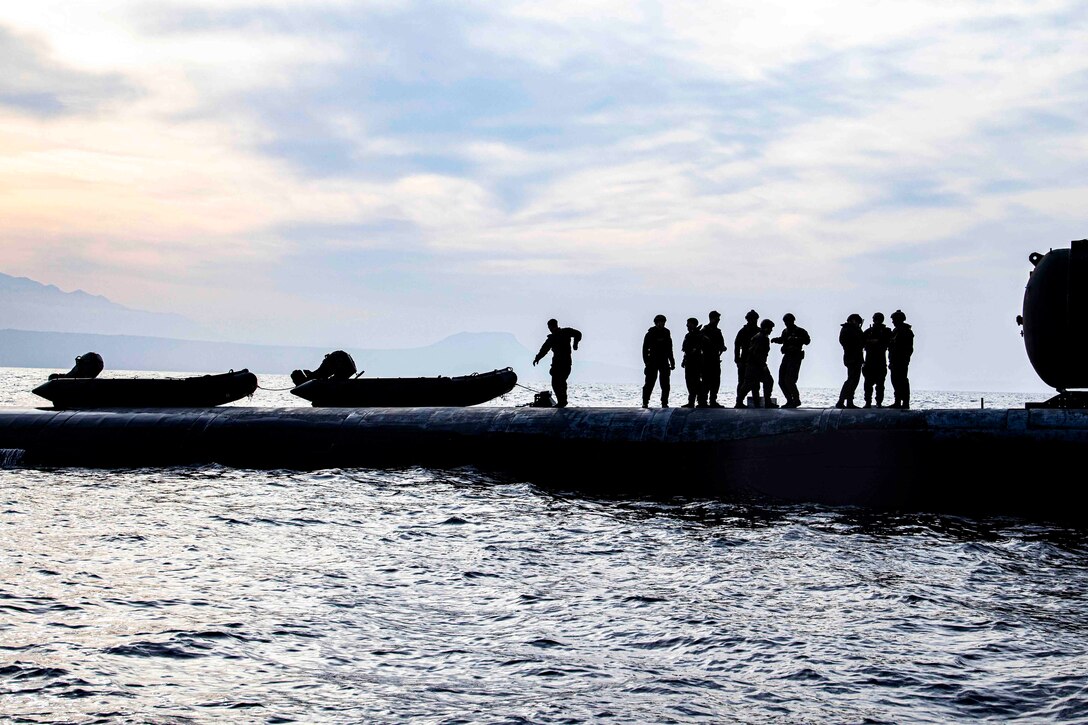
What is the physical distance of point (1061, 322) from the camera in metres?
18.8

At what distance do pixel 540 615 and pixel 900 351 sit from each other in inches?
474

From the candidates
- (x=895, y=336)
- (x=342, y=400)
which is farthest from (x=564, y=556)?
(x=342, y=400)

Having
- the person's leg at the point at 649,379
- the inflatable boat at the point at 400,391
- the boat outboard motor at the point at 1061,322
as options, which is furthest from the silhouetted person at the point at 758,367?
the inflatable boat at the point at 400,391

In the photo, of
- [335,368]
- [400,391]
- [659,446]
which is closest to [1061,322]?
[659,446]

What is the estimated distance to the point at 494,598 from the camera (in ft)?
38.4

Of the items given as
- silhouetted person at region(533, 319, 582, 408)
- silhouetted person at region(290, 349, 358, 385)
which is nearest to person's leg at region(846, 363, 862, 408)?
silhouetted person at region(533, 319, 582, 408)

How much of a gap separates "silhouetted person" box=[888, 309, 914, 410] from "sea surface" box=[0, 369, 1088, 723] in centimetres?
338

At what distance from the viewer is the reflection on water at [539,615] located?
323 inches

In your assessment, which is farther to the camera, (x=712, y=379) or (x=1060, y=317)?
(x=712, y=379)

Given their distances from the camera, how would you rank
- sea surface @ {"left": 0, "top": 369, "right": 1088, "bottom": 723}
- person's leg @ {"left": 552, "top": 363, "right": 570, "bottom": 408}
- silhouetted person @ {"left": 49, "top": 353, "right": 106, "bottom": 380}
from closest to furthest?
sea surface @ {"left": 0, "top": 369, "right": 1088, "bottom": 723}
person's leg @ {"left": 552, "top": 363, "right": 570, "bottom": 408}
silhouetted person @ {"left": 49, "top": 353, "right": 106, "bottom": 380}

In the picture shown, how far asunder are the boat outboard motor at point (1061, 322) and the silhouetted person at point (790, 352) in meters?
4.18

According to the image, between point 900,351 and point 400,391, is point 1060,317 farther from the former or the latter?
point 400,391

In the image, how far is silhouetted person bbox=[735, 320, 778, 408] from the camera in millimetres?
20875

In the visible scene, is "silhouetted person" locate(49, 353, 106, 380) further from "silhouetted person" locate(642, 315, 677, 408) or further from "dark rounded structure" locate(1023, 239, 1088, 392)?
"dark rounded structure" locate(1023, 239, 1088, 392)
